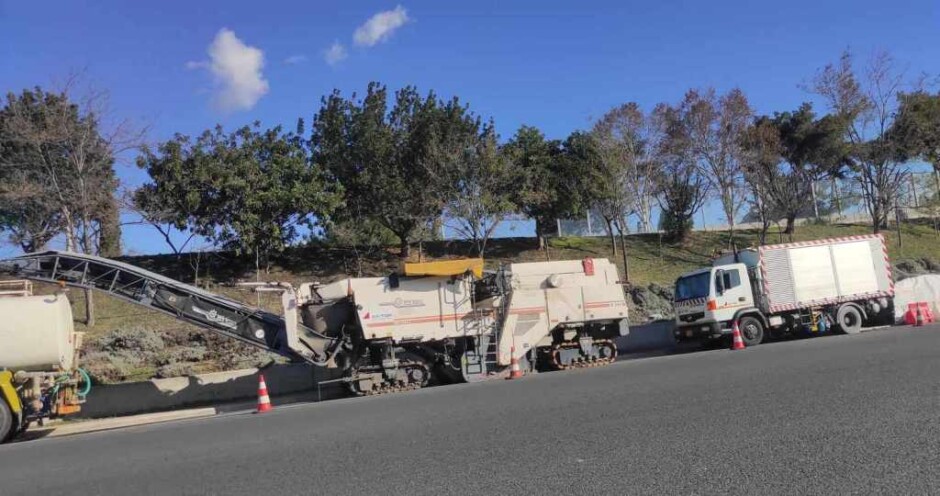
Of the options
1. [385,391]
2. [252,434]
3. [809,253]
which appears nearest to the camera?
[252,434]

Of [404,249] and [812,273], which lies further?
[404,249]

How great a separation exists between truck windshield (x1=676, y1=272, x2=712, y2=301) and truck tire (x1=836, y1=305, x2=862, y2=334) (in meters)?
4.56

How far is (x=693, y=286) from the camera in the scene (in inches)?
758

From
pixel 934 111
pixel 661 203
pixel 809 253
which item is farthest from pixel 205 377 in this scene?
pixel 934 111

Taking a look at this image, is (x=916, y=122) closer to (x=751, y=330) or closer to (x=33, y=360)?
(x=751, y=330)

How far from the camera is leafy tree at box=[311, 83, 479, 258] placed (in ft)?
85.0

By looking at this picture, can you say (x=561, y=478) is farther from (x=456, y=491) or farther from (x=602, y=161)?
(x=602, y=161)

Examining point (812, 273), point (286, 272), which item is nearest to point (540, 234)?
point (286, 272)

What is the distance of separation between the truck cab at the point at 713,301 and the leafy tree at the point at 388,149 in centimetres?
1048

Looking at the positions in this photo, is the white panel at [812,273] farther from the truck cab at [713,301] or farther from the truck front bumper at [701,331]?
the truck front bumper at [701,331]

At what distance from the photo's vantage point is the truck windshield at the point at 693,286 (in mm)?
18750

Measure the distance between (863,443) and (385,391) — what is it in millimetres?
9955

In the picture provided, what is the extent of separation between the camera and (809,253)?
1977cm

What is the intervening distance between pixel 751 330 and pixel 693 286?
203 centimetres
